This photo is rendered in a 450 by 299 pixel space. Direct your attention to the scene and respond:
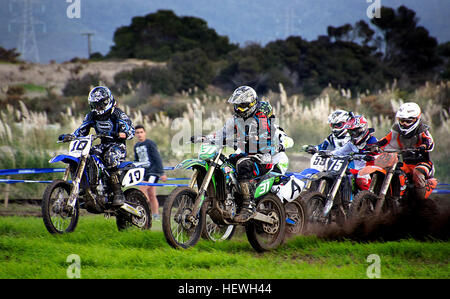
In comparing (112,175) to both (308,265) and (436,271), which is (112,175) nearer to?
(308,265)

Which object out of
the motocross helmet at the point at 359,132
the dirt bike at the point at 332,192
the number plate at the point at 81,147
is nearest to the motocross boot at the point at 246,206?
the dirt bike at the point at 332,192

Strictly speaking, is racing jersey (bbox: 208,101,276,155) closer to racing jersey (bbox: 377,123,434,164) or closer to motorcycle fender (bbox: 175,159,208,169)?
motorcycle fender (bbox: 175,159,208,169)

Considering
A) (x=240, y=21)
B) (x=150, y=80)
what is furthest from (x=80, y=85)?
(x=240, y=21)

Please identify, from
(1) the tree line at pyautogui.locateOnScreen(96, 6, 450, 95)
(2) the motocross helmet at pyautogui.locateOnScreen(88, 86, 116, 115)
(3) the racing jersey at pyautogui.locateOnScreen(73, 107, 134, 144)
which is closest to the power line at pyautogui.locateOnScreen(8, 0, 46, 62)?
(1) the tree line at pyautogui.locateOnScreen(96, 6, 450, 95)

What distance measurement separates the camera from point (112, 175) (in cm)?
998

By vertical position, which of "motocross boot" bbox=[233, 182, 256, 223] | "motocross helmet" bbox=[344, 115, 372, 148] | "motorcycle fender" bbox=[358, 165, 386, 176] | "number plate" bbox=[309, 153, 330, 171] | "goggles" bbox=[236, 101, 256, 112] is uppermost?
"goggles" bbox=[236, 101, 256, 112]

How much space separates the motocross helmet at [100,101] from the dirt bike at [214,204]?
251 cm

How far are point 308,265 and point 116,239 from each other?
3.49 meters

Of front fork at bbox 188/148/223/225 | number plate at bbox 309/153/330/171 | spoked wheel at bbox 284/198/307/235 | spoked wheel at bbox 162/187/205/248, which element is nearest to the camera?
spoked wheel at bbox 162/187/205/248

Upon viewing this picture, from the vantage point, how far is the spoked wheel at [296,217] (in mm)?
9407

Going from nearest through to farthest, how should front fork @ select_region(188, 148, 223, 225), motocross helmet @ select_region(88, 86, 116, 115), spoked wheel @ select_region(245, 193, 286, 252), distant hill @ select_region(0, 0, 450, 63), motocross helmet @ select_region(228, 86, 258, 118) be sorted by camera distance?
front fork @ select_region(188, 148, 223, 225) < spoked wheel @ select_region(245, 193, 286, 252) < motocross helmet @ select_region(228, 86, 258, 118) < motocross helmet @ select_region(88, 86, 116, 115) < distant hill @ select_region(0, 0, 450, 63)

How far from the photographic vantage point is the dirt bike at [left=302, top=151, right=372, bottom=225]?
9.68m

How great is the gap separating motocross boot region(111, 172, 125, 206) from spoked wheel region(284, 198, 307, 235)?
285 cm

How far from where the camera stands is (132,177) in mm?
10281
